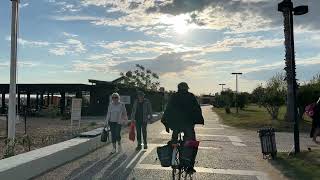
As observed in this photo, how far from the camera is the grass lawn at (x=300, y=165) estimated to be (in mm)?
10742

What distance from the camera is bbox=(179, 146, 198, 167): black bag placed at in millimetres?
9568

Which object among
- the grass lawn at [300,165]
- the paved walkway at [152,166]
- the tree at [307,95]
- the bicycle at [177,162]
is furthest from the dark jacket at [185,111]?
the tree at [307,95]

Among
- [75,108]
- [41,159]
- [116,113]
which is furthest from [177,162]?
[75,108]

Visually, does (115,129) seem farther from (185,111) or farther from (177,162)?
(177,162)

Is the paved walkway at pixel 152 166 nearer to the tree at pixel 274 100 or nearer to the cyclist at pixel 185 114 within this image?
the cyclist at pixel 185 114

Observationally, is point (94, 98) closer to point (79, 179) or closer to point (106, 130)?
point (106, 130)

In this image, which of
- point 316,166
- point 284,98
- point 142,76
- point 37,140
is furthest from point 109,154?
point 142,76

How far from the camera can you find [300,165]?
→ 1204 cm

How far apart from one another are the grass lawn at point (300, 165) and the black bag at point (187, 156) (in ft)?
7.66

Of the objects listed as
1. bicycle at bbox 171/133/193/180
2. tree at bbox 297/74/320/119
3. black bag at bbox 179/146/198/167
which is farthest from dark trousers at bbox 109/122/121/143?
tree at bbox 297/74/320/119

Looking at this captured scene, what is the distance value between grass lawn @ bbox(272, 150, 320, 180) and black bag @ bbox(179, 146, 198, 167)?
2.33 m

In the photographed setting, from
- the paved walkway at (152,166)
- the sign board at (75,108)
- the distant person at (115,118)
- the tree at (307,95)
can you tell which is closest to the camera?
the paved walkway at (152,166)

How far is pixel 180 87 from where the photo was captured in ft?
32.8

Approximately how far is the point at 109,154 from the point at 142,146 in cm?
228
